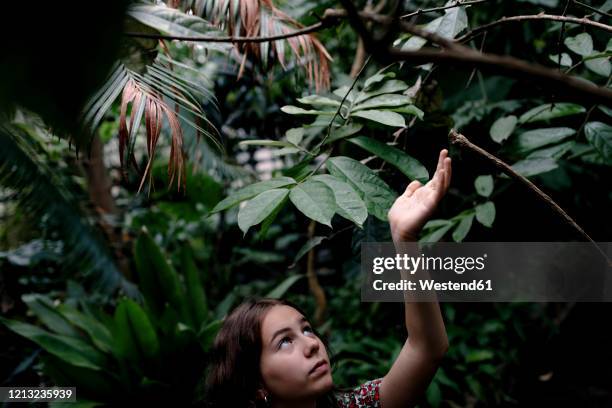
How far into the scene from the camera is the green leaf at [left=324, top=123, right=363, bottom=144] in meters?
1.04

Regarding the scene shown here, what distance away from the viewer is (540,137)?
49.0 inches

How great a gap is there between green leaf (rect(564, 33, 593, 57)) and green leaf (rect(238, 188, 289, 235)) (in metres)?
0.80

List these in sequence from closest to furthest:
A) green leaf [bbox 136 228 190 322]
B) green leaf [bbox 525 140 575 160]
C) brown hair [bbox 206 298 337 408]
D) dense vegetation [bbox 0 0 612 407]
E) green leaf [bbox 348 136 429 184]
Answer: dense vegetation [bbox 0 0 612 407] → green leaf [bbox 348 136 429 184] → brown hair [bbox 206 298 337 408] → green leaf [bbox 525 140 575 160] → green leaf [bbox 136 228 190 322]

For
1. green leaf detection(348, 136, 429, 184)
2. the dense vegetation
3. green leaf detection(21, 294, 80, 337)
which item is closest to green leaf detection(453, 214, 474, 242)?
the dense vegetation

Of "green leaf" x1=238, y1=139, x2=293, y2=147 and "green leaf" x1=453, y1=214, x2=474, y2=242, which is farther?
"green leaf" x1=453, y1=214, x2=474, y2=242

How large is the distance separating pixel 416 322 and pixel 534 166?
0.55 m

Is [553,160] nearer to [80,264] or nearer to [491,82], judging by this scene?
[491,82]

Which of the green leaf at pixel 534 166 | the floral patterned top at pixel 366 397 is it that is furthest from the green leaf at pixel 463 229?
the floral patterned top at pixel 366 397

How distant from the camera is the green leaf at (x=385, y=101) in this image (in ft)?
3.11

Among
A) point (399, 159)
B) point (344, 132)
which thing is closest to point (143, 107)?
point (344, 132)

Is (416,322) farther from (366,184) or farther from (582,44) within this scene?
(582,44)

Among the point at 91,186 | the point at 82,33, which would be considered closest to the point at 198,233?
the point at 91,186

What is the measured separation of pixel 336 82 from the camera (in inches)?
91.5

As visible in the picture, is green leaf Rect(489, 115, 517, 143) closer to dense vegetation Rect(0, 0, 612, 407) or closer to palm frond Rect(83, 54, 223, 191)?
dense vegetation Rect(0, 0, 612, 407)
